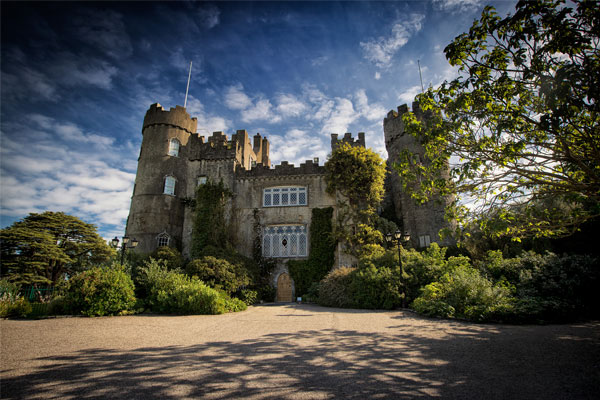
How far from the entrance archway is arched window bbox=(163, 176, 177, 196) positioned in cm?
1099

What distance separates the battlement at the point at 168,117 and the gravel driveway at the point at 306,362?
18650mm

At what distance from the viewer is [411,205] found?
2306 centimetres

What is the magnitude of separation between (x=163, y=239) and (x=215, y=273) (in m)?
8.49

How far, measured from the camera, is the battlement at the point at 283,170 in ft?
71.3

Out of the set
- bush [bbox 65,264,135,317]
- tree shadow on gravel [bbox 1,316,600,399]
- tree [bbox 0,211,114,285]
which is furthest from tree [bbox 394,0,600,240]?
tree [bbox 0,211,114,285]

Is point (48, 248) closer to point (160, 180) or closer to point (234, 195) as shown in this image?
point (160, 180)

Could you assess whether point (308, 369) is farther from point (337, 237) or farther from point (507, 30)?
point (337, 237)

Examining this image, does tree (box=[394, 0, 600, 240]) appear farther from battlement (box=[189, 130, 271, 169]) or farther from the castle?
battlement (box=[189, 130, 271, 169])

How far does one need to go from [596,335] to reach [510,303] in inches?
96.3

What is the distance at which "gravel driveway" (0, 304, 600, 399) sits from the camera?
3600 millimetres

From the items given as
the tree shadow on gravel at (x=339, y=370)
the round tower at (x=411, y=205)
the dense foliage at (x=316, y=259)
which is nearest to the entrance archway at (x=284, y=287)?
the dense foliage at (x=316, y=259)

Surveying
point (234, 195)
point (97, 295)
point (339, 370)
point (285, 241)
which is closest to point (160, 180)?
point (234, 195)

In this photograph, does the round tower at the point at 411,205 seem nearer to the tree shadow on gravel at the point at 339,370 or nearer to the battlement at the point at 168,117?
the tree shadow on gravel at the point at 339,370

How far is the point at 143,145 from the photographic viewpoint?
75.4 ft
